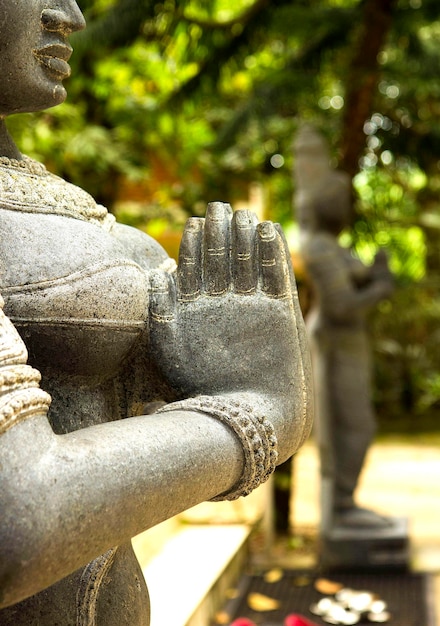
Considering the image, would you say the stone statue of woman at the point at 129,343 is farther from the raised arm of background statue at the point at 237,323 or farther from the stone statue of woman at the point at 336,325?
the stone statue of woman at the point at 336,325

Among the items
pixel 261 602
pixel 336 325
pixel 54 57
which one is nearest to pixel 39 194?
pixel 54 57

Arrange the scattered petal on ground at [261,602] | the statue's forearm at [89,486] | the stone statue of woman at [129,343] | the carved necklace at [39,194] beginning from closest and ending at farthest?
the statue's forearm at [89,486]
the stone statue of woman at [129,343]
the carved necklace at [39,194]
the scattered petal on ground at [261,602]

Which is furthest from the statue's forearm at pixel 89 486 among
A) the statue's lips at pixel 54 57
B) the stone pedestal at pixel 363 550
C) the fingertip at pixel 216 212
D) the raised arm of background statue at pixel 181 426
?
the stone pedestal at pixel 363 550

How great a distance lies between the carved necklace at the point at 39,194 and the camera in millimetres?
1252

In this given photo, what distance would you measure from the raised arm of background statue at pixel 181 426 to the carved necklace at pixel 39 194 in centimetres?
15

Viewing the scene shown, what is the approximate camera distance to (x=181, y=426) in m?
1.18

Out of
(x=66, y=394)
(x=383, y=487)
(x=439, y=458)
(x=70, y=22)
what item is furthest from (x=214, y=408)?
(x=439, y=458)

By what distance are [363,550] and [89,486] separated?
3955 mm

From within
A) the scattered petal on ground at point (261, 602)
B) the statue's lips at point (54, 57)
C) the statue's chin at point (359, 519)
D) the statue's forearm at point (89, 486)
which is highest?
the statue's lips at point (54, 57)

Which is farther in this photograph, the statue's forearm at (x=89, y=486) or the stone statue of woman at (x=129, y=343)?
the stone statue of woman at (x=129, y=343)

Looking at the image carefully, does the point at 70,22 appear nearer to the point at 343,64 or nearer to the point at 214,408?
the point at 214,408

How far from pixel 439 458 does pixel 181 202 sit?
3268 millimetres

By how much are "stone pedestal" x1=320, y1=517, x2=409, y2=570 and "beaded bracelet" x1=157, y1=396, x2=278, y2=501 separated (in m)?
3.63

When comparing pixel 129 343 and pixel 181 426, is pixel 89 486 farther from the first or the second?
pixel 129 343
